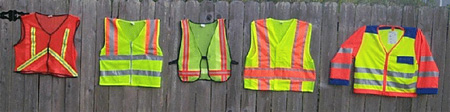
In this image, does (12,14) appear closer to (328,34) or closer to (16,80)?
(16,80)

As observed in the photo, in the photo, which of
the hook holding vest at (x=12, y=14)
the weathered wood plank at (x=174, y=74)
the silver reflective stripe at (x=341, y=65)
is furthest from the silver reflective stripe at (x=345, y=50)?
the hook holding vest at (x=12, y=14)

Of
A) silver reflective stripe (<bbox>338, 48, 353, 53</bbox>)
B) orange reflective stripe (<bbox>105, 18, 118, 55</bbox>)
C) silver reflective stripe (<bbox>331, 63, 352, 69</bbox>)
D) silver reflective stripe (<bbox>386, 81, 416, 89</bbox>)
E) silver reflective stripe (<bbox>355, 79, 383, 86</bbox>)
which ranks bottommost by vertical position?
silver reflective stripe (<bbox>386, 81, 416, 89</bbox>)

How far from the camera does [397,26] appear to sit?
6262 mm

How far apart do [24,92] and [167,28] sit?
212 centimetres

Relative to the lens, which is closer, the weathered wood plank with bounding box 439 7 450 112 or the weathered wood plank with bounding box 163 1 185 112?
the weathered wood plank with bounding box 163 1 185 112

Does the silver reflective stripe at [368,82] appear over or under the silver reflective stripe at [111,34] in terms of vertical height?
under

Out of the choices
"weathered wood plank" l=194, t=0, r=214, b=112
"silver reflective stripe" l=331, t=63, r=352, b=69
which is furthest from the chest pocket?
"weathered wood plank" l=194, t=0, r=214, b=112

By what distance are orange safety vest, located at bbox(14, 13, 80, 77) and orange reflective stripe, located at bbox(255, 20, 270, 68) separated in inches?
93.5

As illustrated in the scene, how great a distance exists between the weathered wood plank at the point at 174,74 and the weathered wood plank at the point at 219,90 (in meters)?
0.36

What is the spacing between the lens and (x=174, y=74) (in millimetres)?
6285

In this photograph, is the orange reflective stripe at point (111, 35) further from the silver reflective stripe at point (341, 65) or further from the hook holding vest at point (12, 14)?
the silver reflective stripe at point (341, 65)

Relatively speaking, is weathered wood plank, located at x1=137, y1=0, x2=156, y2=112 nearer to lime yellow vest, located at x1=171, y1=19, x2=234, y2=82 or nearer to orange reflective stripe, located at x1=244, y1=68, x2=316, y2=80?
lime yellow vest, located at x1=171, y1=19, x2=234, y2=82

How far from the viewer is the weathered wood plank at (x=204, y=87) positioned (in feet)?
20.4

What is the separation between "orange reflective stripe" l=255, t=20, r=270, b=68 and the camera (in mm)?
6191
